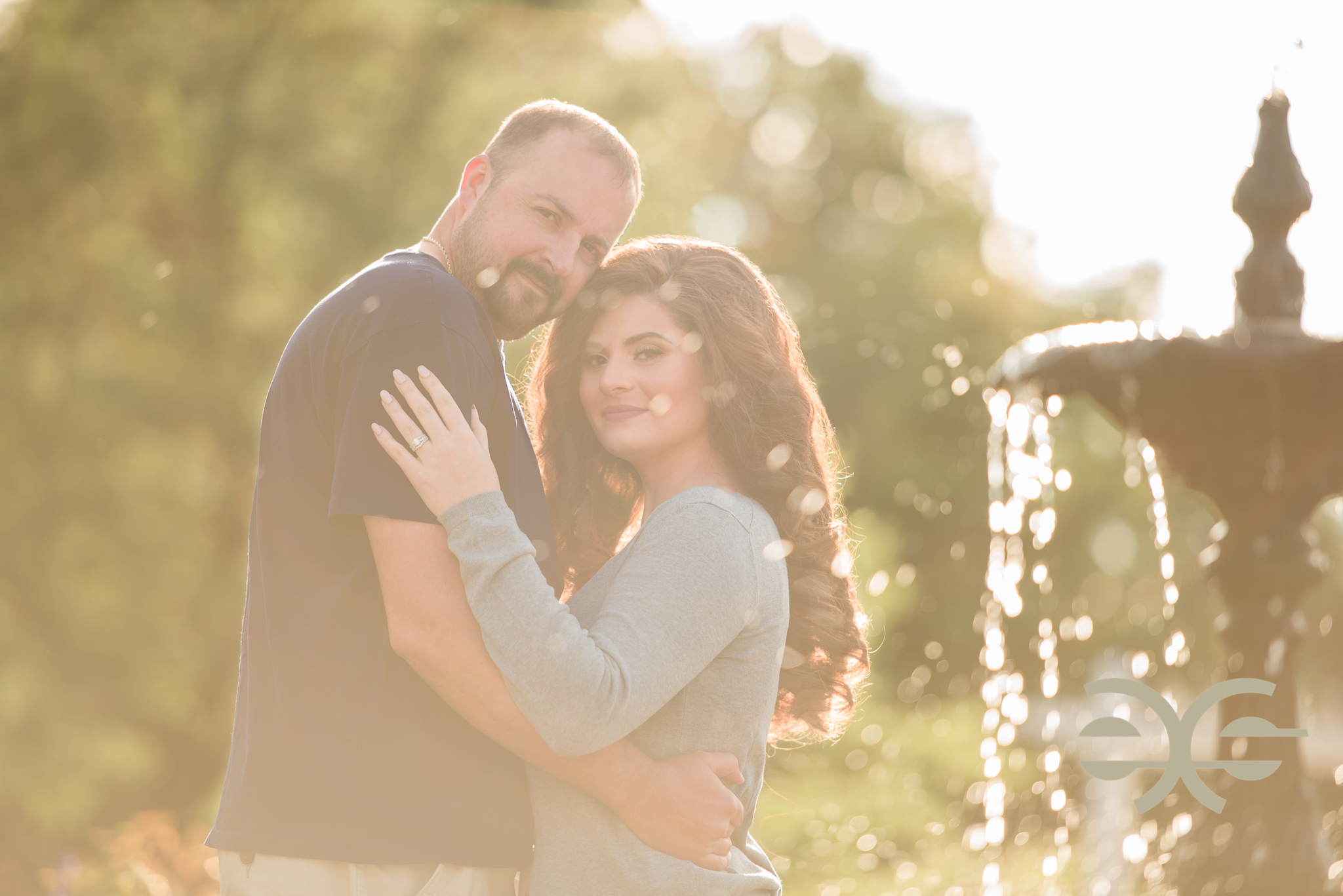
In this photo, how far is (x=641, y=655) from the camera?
2.00 meters

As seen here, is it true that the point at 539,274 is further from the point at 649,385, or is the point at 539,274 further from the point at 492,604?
the point at 492,604

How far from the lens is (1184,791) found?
5926 millimetres

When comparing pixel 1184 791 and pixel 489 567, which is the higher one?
pixel 1184 791

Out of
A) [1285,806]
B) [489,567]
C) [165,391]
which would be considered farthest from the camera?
[165,391]

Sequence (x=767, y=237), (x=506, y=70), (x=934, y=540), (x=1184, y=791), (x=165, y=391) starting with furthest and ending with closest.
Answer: (x=767, y=237), (x=934, y=540), (x=506, y=70), (x=165, y=391), (x=1184, y=791)

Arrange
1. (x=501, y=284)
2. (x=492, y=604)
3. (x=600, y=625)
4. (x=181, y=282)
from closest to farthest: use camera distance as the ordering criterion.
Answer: (x=492, y=604)
(x=600, y=625)
(x=501, y=284)
(x=181, y=282)

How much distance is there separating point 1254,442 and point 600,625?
306cm

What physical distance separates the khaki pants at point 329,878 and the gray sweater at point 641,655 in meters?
0.22

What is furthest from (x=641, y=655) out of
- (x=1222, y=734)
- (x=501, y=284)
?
(x=1222, y=734)

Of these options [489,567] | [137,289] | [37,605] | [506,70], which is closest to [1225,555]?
[489,567]

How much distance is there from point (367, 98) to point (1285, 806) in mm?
7916

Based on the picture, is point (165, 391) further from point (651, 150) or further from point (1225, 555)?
point (1225, 555)

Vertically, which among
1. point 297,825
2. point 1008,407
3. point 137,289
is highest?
point 137,289

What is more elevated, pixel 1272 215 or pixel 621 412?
pixel 1272 215
